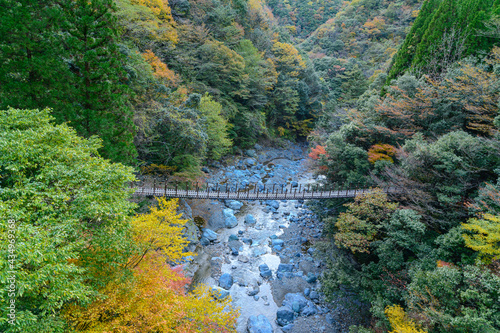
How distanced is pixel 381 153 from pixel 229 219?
7.96 metres

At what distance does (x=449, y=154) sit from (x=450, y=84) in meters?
4.71

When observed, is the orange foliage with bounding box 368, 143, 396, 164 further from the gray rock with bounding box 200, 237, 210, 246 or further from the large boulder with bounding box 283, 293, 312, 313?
the gray rock with bounding box 200, 237, 210, 246

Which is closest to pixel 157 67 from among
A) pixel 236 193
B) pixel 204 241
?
pixel 236 193

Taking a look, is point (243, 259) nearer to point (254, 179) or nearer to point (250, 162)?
point (254, 179)

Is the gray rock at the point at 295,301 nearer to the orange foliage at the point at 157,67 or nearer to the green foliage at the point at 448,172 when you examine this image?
the green foliage at the point at 448,172

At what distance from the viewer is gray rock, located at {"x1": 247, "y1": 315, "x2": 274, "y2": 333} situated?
7.80 meters

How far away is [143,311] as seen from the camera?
4.16 m

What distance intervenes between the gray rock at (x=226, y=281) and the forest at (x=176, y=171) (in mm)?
877

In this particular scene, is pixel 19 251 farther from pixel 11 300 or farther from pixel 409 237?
pixel 409 237

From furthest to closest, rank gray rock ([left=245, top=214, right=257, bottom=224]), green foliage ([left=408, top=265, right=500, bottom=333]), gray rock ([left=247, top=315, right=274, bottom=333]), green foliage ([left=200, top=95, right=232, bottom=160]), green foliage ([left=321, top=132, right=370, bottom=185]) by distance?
1. green foliage ([left=200, top=95, right=232, bottom=160])
2. gray rock ([left=245, top=214, right=257, bottom=224])
3. green foliage ([left=321, top=132, right=370, bottom=185])
4. gray rock ([left=247, top=315, right=274, bottom=333])
5. green foliage ([left=408, top=265, right=500, bottom=333])

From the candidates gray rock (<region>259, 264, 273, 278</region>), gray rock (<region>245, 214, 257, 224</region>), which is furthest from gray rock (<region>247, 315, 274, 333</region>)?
gray rock (<region>245, 214, 257, 224</region>)

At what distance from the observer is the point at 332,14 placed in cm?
3903

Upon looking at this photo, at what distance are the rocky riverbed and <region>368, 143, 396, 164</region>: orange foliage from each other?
486cm

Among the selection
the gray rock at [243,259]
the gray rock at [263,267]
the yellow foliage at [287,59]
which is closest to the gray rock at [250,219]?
the gray rock at [243,259]
